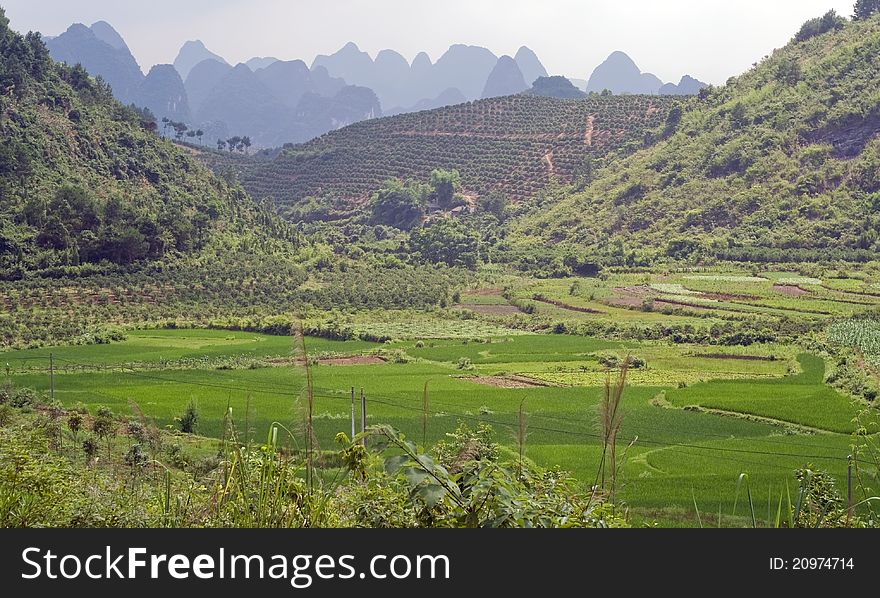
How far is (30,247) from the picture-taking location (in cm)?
4016

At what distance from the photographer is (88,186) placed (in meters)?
48.1

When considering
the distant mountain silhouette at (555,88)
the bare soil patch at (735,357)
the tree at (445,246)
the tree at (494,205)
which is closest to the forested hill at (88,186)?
the tree at (445,246)

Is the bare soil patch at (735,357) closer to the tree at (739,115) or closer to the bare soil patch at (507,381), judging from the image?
the bare soil patch at (507,381)

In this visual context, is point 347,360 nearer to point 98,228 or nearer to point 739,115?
point 98,228

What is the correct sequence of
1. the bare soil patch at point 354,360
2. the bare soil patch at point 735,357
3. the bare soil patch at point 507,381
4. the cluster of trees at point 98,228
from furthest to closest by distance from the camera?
the cluster of trees at point 98,228 → the bare soil patch at point 354,360 → the bare soil patch at point 735,357 → the bare soil patch at point 507,381

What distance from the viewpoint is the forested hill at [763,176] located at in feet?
185

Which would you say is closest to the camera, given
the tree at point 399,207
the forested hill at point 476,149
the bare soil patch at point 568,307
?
the bare soil patch at point 568,307

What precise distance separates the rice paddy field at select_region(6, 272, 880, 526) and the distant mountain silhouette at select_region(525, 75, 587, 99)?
11167 centimetres

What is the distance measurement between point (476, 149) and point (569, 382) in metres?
68.3

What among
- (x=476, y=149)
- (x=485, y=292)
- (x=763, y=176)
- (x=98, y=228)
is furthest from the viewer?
(x=476, y=149)

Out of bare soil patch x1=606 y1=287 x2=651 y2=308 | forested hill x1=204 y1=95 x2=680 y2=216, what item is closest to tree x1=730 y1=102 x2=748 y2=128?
forested hill x1=204 y1=95 x2=680 y2=216

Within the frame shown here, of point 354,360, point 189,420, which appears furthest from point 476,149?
point 189,420

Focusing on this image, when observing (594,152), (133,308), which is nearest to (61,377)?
(133,308)

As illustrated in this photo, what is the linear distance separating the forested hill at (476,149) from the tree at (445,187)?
8.85 feet
